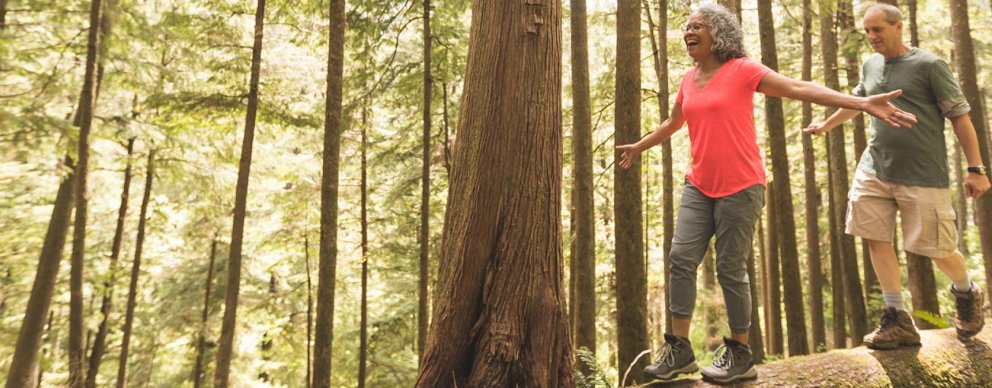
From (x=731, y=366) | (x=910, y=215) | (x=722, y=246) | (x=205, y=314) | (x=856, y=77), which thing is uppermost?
(x=856, y=77)

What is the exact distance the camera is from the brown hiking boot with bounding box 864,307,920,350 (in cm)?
373

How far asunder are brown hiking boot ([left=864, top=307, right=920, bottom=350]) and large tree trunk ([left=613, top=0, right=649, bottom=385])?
1.77 meters

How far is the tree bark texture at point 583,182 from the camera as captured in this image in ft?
22.5

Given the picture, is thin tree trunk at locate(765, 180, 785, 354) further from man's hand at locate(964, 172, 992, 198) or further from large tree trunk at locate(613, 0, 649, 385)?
man's hand at locate(964, 172, 992, 198)

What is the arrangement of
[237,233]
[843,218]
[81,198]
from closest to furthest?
[81,198]
[237,233]
[843,218]

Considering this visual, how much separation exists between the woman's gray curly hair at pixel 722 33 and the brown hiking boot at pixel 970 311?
2545mm

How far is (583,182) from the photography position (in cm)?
687

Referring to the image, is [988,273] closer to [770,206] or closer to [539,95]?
[770,206]

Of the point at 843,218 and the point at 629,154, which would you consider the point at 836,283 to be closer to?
the point at 843,218

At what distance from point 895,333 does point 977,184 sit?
1.13 metres

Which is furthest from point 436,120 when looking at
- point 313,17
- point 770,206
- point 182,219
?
point 182,219

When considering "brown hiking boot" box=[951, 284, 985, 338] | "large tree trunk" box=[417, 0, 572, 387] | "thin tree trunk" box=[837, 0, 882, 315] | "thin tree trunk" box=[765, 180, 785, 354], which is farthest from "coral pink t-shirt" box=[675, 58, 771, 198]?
"thin tree trunk" box=[837, 0, 882, 315]

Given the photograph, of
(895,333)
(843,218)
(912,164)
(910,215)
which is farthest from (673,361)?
(843,218)

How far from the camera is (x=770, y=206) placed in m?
10.8
